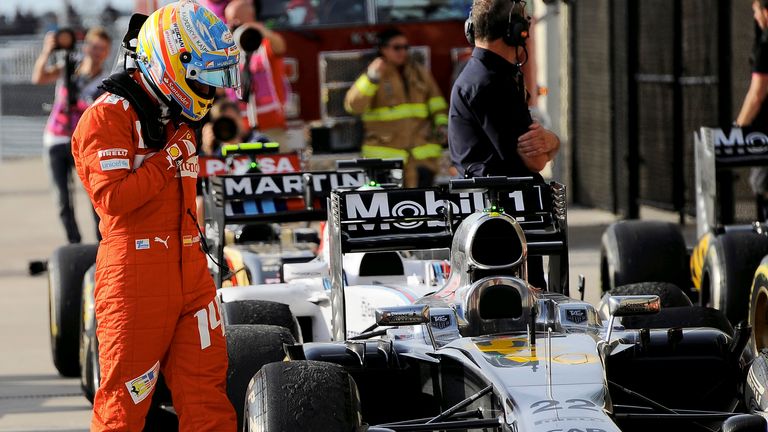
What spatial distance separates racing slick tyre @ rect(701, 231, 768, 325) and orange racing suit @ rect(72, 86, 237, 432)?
11.8ft

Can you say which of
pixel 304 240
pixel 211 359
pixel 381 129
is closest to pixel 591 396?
pixel 211 359

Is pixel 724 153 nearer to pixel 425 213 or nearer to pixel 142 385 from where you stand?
pixel 425 213

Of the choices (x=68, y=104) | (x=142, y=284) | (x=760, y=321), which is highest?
(x=68, y=104)

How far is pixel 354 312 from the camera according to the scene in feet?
24.1

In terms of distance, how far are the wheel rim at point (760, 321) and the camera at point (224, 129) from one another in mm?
4448

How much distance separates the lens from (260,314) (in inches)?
277

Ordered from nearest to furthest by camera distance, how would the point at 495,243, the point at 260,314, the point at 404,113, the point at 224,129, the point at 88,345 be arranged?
the point at 495,243 → the point at 260,314 → the point at 88,345 → the point at 224,129 → the point at 404,113

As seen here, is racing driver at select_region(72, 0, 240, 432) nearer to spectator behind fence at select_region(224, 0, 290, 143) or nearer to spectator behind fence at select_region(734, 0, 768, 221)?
spectator behind fence at select_region(734, 0, 768, 221)

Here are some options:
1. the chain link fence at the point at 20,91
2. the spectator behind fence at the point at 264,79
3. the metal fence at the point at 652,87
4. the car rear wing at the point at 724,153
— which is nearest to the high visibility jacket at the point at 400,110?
the spectator behind fence at the point at 264,79

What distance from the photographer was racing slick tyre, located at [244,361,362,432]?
17.2 feet

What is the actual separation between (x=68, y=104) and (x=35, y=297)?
170 centimetres

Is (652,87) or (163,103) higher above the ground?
(163,103)

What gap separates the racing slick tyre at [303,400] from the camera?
5.23 metres

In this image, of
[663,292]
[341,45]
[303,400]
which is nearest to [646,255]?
[663,292]
